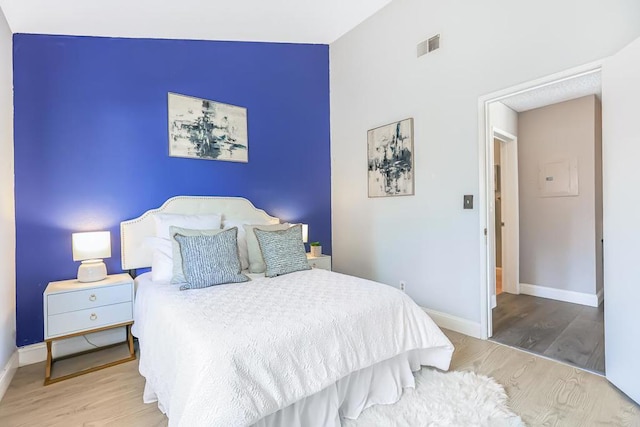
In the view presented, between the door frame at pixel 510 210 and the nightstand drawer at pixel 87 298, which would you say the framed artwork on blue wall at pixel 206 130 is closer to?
the nightstand drawer at pixel 87 298

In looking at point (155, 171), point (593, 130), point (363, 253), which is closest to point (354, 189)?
point (363, 253)

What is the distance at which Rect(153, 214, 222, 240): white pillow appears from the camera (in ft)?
8.48

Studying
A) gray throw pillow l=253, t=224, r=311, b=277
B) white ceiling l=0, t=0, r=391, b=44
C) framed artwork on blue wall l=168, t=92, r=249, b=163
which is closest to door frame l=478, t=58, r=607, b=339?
gray throw pillow l=253, t=224, r=311, b=277

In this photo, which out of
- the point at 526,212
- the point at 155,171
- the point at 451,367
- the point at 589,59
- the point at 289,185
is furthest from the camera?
the point at 526,212

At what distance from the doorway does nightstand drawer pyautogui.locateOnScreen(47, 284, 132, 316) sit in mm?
2938

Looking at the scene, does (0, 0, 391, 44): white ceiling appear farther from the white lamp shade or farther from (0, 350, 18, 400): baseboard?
(0, 350, 18, 400): baseboard

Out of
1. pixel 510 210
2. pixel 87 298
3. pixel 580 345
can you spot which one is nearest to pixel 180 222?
pixel 87 298

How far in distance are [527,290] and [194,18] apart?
482 centimetres

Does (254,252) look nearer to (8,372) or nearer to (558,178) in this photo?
(8,372)

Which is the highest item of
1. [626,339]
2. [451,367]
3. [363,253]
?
[363,253]

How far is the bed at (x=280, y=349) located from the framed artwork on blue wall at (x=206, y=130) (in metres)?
1.38

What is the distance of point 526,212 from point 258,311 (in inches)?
155

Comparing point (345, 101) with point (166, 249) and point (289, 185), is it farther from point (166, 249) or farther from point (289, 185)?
point (166, 249)

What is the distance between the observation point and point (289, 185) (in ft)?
12.2
